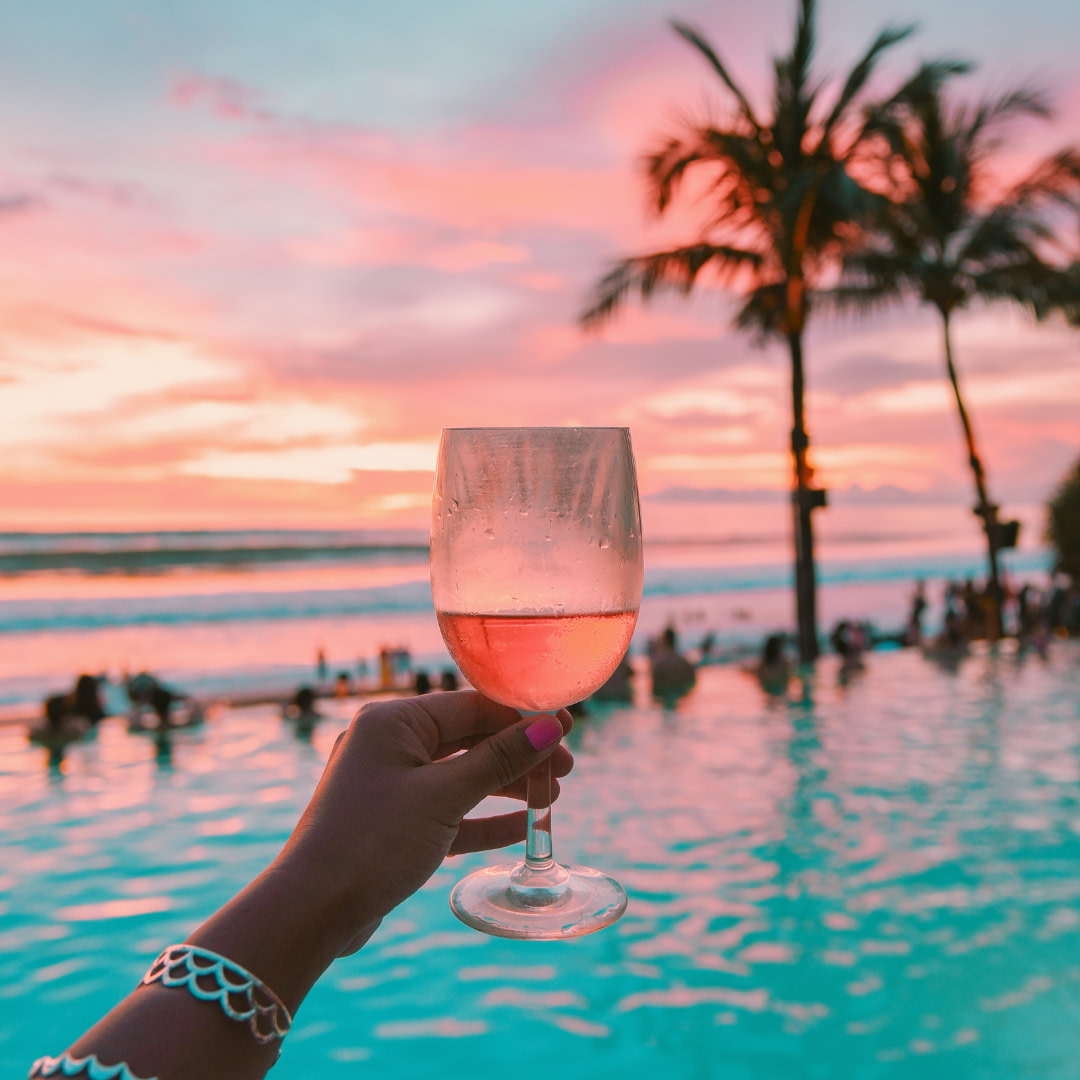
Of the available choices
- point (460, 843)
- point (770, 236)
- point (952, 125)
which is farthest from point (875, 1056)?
point (952, 125)

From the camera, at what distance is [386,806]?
138cm

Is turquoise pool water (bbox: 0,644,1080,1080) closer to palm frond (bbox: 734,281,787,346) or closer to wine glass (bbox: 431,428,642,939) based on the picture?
wine glass (bbox: 431,428,642,939)

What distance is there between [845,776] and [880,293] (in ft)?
44.2

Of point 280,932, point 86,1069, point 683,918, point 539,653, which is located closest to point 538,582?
point 539,653

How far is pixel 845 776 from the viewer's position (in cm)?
803

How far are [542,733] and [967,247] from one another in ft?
67.0

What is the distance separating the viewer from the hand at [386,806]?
4.42 feet

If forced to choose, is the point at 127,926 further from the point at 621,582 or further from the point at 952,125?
the point at 952,125

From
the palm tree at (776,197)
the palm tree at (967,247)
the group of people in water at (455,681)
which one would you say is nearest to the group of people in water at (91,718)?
the group of people in water at (455,681)

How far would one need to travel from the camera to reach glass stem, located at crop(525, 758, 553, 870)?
145cm

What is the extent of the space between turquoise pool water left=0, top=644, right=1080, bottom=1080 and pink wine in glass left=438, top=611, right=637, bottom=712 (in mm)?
3313

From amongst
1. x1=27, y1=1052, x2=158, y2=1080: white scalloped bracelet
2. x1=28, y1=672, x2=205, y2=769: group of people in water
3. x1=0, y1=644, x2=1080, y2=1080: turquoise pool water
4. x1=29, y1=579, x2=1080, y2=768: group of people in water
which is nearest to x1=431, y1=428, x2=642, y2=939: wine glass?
x1=27, y1=1052, x2=158, y2=1080: white scalloped bracelet

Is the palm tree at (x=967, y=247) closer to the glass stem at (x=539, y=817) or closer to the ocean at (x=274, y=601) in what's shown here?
the ocean at (x=274, y=601)

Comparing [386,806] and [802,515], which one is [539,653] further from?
[802,515]
